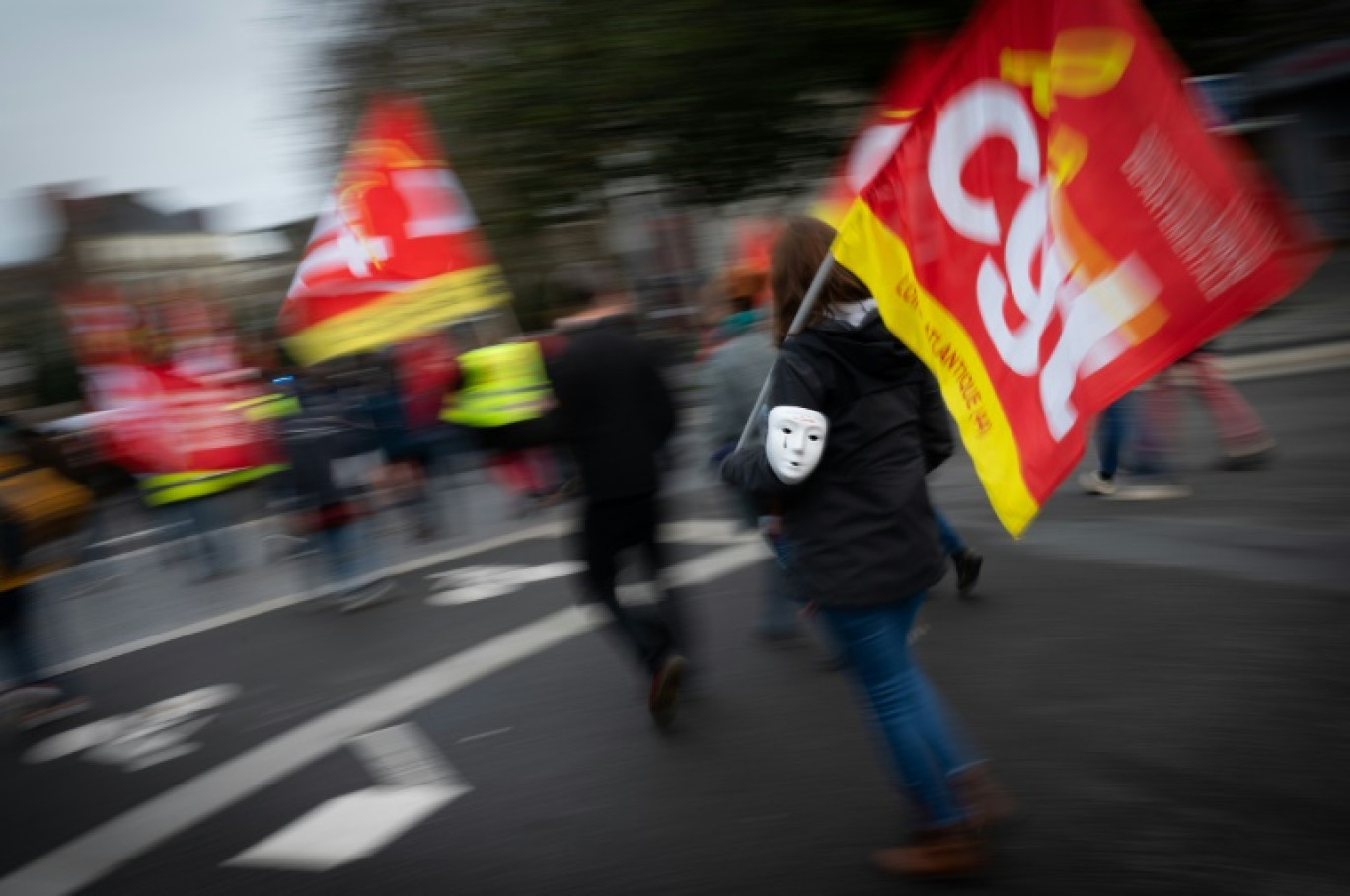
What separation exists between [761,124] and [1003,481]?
2589mm

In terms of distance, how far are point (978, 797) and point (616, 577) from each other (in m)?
1.99

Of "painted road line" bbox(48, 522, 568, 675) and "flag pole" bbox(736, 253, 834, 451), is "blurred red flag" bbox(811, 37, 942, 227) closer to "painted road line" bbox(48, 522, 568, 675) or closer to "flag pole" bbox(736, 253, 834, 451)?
"flag pole" bbox(736, 253, 834, 451)

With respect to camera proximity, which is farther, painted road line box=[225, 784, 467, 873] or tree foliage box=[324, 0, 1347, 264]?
tree foliage box=[324, 0, 1347, 264]

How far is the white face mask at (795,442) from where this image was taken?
131 inches

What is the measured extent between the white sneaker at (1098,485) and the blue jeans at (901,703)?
5358 millimetres

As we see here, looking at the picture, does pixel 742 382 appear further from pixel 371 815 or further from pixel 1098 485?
pixel 1098 485

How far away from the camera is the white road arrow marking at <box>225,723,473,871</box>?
440 centimetres

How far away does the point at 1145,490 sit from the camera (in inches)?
331

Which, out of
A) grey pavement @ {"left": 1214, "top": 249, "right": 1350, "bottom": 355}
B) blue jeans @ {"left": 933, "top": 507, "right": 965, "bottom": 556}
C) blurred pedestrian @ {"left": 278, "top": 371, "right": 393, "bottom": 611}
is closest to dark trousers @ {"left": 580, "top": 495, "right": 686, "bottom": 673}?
blue jeans @ {"left": 933, "top": 507, "right": 965, "bottom": 556}

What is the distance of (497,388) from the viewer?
1261 centimetres

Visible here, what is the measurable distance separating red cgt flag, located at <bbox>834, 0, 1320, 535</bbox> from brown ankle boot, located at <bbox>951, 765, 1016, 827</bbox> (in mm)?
902

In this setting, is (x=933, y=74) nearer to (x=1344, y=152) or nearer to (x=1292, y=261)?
(x=1292, y=261)

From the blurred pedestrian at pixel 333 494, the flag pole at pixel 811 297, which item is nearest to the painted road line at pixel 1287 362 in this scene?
the blurred pedestrian at pixel 333 494

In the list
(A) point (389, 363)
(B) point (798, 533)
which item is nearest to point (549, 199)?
(B) point (798, 533)
